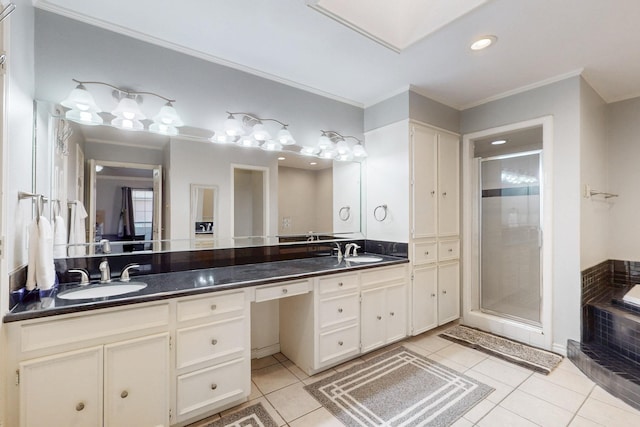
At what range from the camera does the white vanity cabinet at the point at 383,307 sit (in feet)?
7.93

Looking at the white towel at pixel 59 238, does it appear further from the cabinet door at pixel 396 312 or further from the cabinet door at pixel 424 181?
the cabinet door at pixel 424 181

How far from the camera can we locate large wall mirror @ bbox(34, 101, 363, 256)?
70.7 inches

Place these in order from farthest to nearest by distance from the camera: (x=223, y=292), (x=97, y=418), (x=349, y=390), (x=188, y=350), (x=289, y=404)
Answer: (x=349, y=390) < (x=289, y=404) < (x=223, y=292) < (x=188, y=350) < (x=97, y=418)

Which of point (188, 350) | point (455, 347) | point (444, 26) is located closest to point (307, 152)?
point (444, 26)

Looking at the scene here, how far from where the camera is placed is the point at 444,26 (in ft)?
5.99

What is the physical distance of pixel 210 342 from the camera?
1.69m

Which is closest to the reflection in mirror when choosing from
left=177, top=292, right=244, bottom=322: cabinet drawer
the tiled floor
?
left=177, top=292, right=244, bottom=322: cabinet drawer

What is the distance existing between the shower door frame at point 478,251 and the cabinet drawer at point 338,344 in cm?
157

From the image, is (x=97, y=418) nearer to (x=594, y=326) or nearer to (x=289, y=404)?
(x=289, y=404)

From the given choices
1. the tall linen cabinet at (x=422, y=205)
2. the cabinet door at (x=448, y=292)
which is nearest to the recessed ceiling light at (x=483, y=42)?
the tall linen cabinet at (x=422, y=205)

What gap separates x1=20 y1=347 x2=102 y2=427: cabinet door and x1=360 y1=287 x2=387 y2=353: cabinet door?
1.76 metres

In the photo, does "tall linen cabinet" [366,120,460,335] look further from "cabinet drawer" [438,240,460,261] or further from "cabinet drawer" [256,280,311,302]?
"cabinet drawer" [256,280,311,302]

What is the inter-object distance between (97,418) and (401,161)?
9.16 feet

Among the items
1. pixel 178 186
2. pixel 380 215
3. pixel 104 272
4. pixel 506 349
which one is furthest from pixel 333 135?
pixel 506 349
